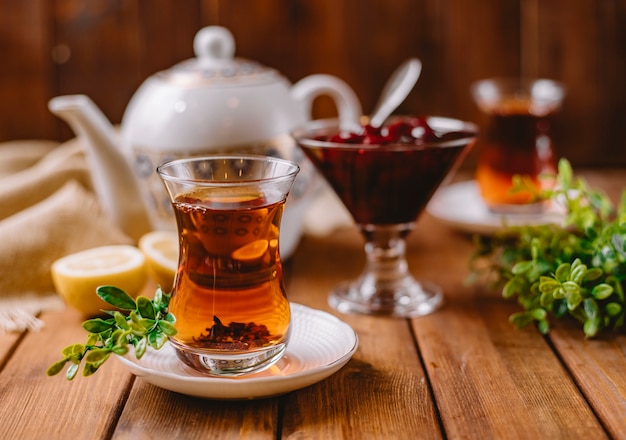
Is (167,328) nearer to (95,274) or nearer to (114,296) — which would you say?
(114,296)

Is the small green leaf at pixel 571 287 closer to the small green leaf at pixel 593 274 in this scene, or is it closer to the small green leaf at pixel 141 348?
the small green leaf at pixel 593 274

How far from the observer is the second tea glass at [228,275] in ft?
2.87

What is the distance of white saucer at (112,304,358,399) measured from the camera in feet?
2.74

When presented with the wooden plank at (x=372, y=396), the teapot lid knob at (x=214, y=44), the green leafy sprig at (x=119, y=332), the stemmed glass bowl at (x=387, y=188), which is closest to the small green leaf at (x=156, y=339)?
the green leafy sprig at (x=119, y=332)

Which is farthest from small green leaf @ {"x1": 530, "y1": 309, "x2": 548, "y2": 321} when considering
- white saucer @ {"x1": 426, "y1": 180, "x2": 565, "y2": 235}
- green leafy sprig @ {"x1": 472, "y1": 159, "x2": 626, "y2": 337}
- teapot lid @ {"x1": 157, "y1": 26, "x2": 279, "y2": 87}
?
teapot lid @ {"x1": 157, "y1": 26, "x2": 279, "y2": 87}

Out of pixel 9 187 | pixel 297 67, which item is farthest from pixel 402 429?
pixel 297 67

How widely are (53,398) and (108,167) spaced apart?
1.69ft

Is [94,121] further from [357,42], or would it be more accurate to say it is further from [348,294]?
[357,42]

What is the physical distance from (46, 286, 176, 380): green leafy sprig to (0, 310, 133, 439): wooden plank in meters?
0.06

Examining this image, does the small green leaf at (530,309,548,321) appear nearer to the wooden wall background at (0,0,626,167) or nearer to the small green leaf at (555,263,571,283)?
the small green leaf at (555,263,571,283)

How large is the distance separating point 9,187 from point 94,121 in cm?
28

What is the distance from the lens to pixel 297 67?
2.04 meters

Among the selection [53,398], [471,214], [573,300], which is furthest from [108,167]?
[573,300]

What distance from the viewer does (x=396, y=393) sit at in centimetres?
92
